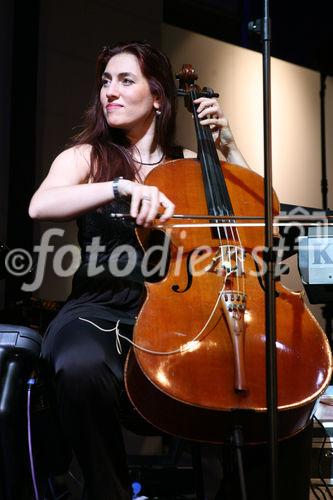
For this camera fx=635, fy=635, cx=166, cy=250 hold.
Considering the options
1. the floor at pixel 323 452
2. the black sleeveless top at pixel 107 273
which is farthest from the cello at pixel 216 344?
the floor at pixel 323 452

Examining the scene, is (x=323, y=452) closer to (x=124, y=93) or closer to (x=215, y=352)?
(x=215, y=352)

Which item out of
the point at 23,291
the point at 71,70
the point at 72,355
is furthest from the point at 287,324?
the point at 71,70

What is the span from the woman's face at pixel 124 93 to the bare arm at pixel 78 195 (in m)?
0.16

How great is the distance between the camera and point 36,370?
1.43m

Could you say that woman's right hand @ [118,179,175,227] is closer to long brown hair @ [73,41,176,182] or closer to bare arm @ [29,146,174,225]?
bare arm @ [29,146,174,225]

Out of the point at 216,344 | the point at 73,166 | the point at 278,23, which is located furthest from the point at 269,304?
the point at 278,23

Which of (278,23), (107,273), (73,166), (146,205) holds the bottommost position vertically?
(107,273)

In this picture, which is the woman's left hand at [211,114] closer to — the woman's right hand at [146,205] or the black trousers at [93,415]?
the woman's right hand at [146,205]

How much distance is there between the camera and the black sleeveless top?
145 cm

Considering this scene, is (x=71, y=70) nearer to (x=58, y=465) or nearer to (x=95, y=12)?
(x=95, y=12)

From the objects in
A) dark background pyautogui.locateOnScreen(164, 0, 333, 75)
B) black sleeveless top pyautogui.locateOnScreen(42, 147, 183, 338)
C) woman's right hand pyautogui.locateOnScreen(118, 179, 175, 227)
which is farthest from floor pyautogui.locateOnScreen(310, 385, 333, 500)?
dark background pyautogui.locateOnScreen(164, 0, 333, 75)

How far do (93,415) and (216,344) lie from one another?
0.28 meters

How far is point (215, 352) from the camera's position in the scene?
3.93ft

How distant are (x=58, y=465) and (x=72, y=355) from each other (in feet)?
1.17
